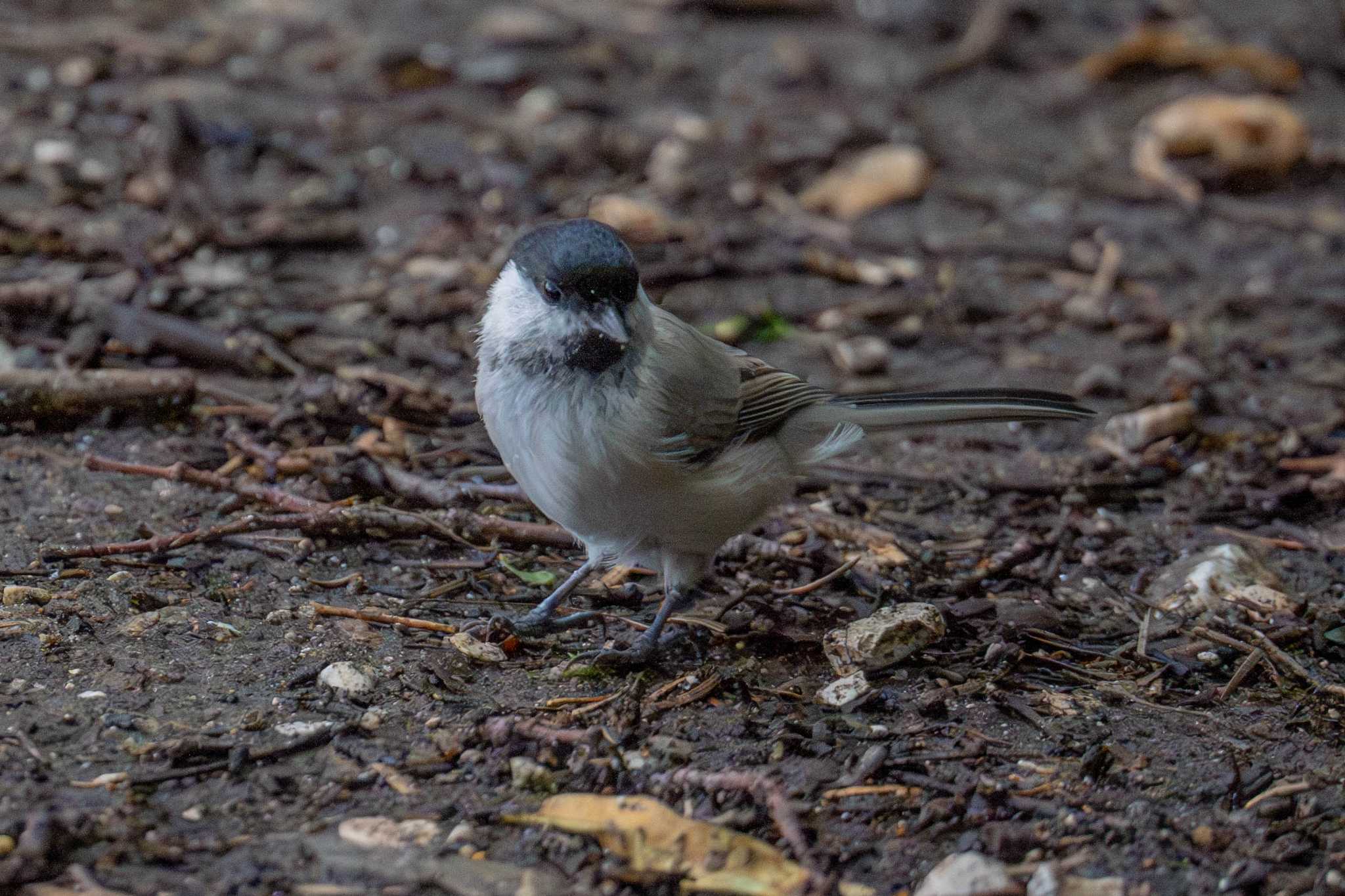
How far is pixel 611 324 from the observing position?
10.6 feet

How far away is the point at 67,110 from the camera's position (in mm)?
6383

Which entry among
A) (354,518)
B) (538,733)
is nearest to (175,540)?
(354,518)

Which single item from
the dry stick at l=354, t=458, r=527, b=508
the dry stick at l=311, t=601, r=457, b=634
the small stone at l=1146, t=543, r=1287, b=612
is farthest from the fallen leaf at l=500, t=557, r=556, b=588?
the small stone at l=1146, t=543, r=1287, b=612

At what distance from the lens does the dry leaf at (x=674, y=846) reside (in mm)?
2596

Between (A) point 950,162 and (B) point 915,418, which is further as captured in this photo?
(A) point 950,162

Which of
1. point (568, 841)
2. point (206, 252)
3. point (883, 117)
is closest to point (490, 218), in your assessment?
point (206, 252)

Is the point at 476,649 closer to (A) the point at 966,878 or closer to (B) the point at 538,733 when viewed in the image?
(B) the point at 538,733

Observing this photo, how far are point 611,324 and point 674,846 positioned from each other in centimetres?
124

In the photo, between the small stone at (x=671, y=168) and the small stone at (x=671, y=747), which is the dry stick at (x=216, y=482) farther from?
the small stone at (x=671, y=168)

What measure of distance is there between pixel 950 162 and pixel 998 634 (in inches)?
158

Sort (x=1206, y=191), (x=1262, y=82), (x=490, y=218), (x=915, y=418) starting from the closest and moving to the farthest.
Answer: (x=915, y=418) → (x=490, y=218) → (x=1206, y=191) → (x=1262, y=82)

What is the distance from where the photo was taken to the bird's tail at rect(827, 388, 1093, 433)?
150 inches

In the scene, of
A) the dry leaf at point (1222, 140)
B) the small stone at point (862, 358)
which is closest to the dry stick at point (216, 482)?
the small stone at point (862, 358)

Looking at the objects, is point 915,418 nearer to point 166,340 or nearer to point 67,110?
point 166,340
